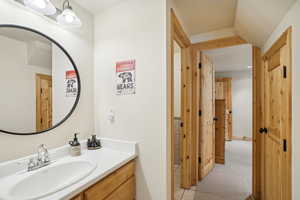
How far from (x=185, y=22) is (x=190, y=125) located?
148 cm

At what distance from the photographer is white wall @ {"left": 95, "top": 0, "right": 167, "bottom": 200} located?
1373 mm

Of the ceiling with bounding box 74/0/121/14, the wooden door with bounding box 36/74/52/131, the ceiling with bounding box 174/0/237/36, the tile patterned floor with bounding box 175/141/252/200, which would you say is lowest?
the tile patterned floor with bounding box 175/141/252/200

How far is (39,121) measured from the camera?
4.22ft

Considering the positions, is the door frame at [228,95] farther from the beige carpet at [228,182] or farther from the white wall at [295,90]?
the white wall at [295,90]

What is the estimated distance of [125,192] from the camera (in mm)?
1312

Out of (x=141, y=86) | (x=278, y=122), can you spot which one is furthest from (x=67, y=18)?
(x=278, y=122)

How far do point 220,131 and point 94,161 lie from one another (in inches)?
107

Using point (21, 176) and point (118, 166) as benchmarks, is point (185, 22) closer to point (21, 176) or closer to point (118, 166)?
point (118, 166)

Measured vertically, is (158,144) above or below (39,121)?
below

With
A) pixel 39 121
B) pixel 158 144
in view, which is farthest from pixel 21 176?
pixel 158 144

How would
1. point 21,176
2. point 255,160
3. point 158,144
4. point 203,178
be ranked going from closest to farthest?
point 21,176 < point 158,144 < point 255,160 < point 203,178

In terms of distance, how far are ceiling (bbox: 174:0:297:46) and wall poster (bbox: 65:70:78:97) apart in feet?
4.51

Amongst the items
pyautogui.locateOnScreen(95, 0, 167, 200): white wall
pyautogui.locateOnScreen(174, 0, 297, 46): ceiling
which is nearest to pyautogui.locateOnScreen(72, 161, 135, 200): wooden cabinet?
pyautogui.locateOnScreen(95, 0, 167, 200): white wall

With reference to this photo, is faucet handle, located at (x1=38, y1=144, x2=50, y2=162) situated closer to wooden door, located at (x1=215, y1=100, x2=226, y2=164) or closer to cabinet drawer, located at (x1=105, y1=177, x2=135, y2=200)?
cabinet drawer, located at (x1=105, y1=177, x2=135, y2=200)
